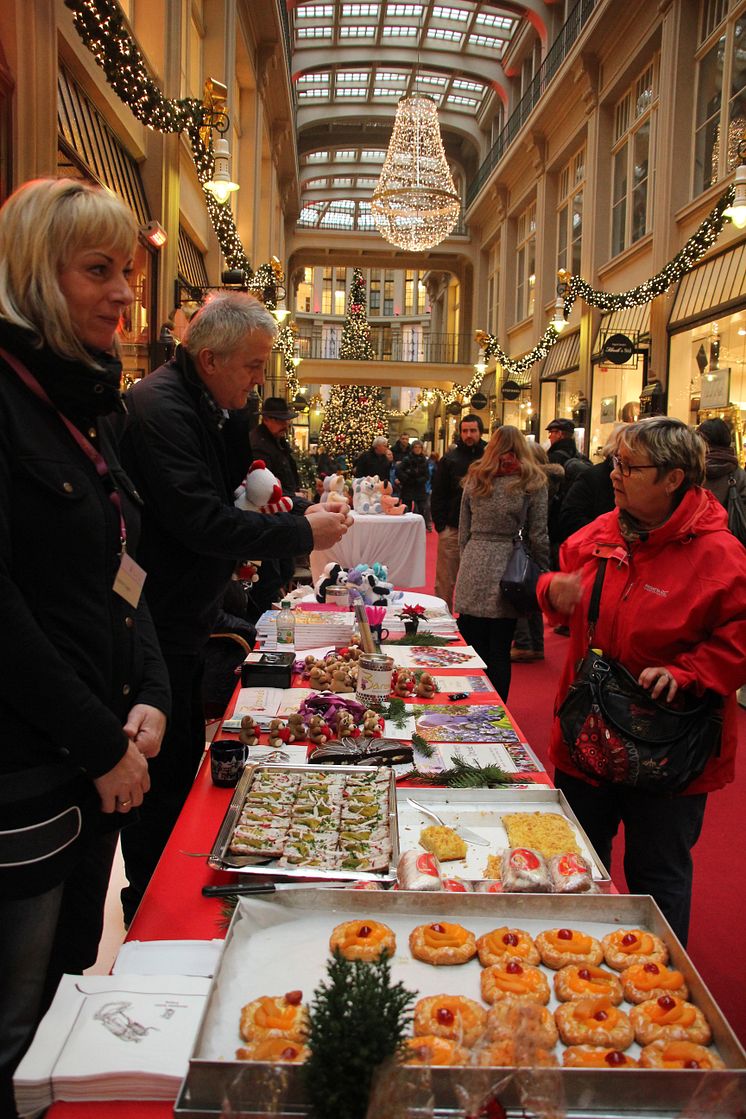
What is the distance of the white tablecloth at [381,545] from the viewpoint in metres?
7.38

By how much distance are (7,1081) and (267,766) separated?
789 millimetres

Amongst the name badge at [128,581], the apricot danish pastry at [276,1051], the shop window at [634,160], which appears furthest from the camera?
the shop window at [634,160]

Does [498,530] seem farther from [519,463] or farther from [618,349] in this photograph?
[618,349]

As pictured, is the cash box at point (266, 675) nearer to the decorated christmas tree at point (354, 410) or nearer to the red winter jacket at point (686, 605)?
the red winter jacket at point (686, 605)

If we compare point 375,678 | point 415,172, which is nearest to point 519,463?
point 375,678

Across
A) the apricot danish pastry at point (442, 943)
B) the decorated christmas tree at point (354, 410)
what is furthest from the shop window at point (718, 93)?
the decorated christmas tree at point (354, 410)

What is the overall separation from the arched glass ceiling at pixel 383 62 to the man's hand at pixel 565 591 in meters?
18.4

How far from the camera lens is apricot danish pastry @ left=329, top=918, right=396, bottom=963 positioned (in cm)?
117

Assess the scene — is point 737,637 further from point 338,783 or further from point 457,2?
point 457,2

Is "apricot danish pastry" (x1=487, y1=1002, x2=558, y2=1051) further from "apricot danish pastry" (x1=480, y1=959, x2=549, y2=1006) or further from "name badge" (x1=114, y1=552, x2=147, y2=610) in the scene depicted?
"name badge" (x1=114, y1=552, x2=147, y2=610)

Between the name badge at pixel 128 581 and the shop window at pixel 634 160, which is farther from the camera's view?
the shop window at pixel 634 160

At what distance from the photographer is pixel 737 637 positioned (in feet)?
6.47

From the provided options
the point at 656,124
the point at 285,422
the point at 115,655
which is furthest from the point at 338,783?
the point at 656,124

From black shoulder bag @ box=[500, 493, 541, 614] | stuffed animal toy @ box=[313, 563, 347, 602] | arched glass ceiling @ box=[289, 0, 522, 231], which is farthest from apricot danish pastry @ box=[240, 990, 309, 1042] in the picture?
arched glass ceiling @ box=[289, 0, 522, 231]
